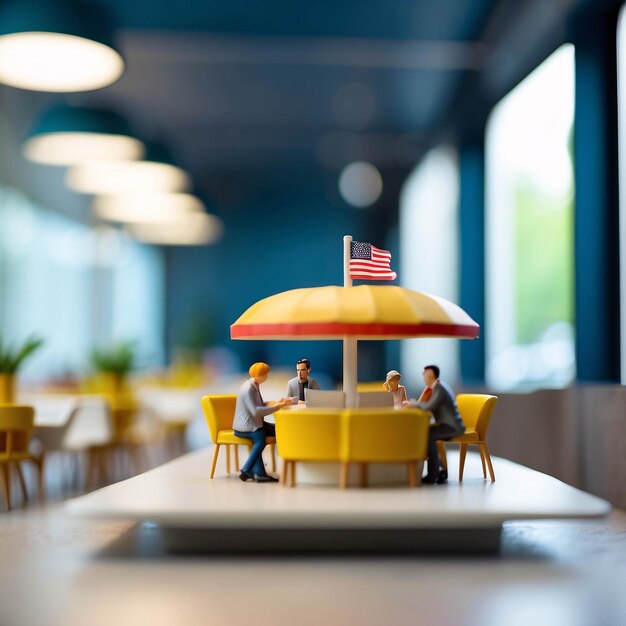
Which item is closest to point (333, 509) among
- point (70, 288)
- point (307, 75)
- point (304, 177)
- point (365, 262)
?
point (365, 262)

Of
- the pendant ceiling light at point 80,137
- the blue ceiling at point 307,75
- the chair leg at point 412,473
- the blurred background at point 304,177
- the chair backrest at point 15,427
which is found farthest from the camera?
the blue ceiling at point 307,75

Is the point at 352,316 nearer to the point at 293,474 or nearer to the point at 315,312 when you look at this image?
the point at 315,312

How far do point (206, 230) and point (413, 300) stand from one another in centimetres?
1392

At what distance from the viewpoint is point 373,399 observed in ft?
24.1

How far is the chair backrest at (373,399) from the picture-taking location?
729 centimetres

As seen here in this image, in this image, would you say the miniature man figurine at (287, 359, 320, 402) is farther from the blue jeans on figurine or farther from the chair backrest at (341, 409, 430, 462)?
the chair backrest at (341, 409, 430, 462)

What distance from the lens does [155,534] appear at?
23.8 feet

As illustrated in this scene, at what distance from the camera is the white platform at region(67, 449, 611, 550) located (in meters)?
5.93

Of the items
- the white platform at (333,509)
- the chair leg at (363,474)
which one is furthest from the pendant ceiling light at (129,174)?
the chair leg at (363,474)

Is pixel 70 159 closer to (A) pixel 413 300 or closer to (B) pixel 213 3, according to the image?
(B) pixel 213 3

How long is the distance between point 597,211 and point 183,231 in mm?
11394

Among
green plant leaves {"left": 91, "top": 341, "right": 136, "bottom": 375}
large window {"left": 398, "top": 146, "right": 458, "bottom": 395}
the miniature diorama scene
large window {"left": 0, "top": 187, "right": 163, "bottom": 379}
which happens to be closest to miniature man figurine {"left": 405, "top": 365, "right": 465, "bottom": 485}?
the miniature diorama scene

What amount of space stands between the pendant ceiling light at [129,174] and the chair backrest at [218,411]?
212 inches

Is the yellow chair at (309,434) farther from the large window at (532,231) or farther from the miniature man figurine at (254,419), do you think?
the large window at (532,231)
